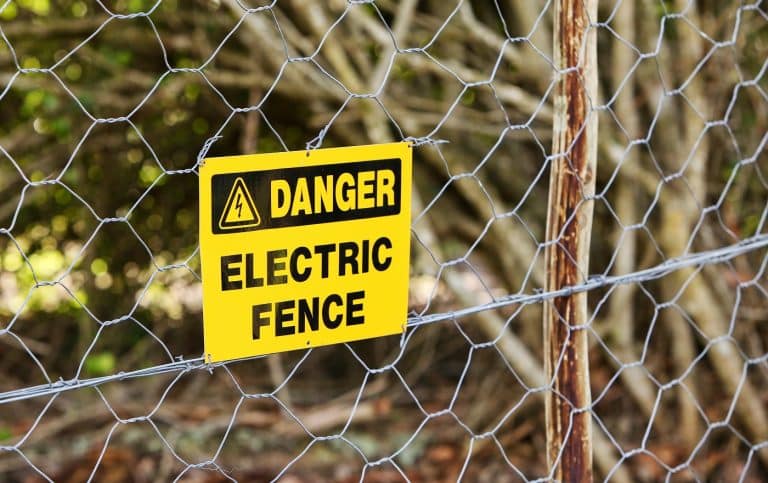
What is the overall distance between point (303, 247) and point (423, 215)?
98cm

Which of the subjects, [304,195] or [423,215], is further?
[423,215]

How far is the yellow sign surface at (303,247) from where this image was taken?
51.2 inches

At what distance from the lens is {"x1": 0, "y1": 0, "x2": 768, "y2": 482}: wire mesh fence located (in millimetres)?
2389

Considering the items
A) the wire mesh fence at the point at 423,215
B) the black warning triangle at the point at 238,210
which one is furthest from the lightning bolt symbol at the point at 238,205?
the wire mesh fence at the point at 423,215

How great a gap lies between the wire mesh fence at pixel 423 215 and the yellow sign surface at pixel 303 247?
0.85 m

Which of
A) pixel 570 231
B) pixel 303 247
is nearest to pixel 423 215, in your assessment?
pixel 570 231

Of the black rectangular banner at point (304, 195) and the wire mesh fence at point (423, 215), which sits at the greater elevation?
the black rectangular banner at point (304, 195)

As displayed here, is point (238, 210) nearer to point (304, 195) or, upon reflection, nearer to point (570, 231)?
point (304, 195)

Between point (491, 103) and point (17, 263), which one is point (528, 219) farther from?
point (17, 263)

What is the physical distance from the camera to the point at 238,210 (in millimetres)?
1307

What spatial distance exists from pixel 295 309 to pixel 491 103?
4.50ft

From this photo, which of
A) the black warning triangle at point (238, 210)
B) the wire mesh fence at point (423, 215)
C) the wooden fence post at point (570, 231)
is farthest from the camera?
the wire mesh fence at point (423, 215)

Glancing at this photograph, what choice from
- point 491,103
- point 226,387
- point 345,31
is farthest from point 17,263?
point 491,103

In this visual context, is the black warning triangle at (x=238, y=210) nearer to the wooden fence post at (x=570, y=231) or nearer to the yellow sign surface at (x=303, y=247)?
the yellow sign surface at (x=303, y=247)
